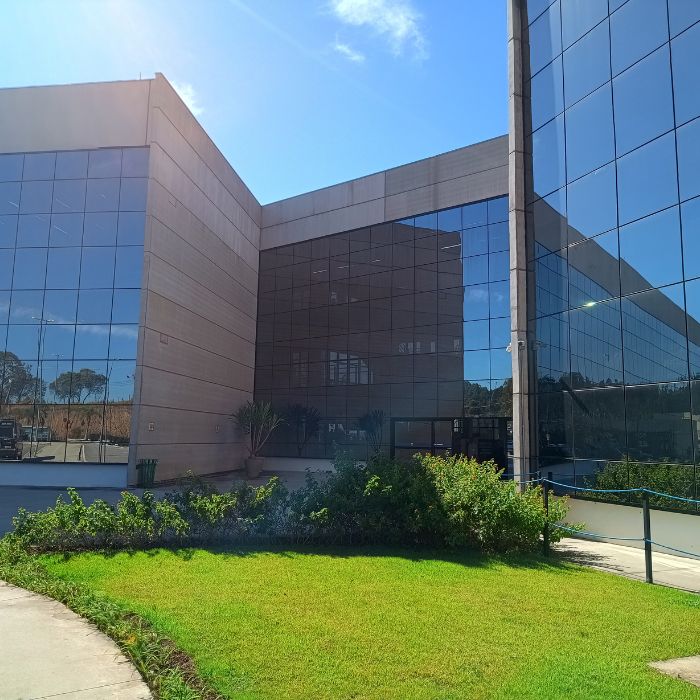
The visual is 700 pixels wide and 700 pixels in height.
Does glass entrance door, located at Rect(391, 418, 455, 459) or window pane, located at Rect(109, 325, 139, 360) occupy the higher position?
window pane, located at Rect(109, 325, 139, 360)

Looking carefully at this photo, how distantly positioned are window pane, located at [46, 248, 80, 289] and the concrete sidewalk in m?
19.0

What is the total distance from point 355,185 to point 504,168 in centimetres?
853

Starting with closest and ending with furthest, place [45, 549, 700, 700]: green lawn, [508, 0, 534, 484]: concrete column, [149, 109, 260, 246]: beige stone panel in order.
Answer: [45, 549, 700, 700]: green lawn
[508, 0, 534, 484]: concrete column
[149, 109, 260, 246]: beige stone panel

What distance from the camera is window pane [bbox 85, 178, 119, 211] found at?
73.9 feet

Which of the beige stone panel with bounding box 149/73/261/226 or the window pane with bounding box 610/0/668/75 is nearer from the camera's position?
the window pane with bounding box 610/0/668/75

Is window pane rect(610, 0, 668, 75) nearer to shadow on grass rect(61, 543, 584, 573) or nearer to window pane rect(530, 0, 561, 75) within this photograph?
window pane rect(530, 0, 561, 75)

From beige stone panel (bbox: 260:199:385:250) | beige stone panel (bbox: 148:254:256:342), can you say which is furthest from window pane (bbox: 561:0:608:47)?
beige stone panel (bbox: 148:254:256:342)

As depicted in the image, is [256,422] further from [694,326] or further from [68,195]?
[694,326]

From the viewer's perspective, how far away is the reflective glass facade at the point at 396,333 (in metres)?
25.6

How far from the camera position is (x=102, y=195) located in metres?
22.7

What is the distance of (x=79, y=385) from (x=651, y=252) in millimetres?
18711

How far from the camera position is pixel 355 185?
31078 millimetres

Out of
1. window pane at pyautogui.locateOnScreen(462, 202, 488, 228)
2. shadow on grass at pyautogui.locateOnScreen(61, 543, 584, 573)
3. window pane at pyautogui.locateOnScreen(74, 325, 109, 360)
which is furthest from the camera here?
window pane at pyautogui.locateOnScreen(462, 202, 488, 228)

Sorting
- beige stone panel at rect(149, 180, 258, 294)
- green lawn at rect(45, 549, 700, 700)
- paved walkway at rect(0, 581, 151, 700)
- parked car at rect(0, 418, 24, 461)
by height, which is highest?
beige stone panel at rect(149, 180, 258, 294)
